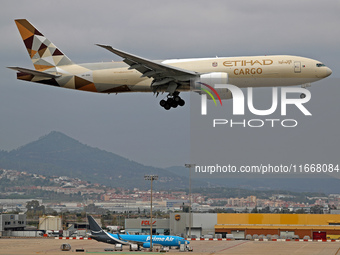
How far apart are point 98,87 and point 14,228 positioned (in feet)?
301

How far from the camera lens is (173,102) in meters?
77.2

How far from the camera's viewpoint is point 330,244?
115 m

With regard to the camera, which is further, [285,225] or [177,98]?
[285,225]

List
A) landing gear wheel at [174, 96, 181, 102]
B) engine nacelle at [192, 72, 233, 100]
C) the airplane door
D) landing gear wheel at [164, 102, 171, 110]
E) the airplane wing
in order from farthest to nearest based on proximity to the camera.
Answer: landing gear wheel at [164, 102, 171, 110] < landing gear wheel at [174, 96, 181, 102] < the airplane door < engine nacelle at [192, 72, 233, 100] < the airplane wing

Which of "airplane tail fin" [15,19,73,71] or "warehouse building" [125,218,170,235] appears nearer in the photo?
"airplane tail fin" [15,19,73,71]

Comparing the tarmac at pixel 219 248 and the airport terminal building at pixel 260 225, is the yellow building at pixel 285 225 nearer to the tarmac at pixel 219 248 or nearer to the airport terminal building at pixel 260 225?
the airport terminal building at pixel 260 225

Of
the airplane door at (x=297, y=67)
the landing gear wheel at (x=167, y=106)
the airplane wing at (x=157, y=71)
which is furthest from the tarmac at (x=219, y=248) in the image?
the airplane door at (x=297, y=67)

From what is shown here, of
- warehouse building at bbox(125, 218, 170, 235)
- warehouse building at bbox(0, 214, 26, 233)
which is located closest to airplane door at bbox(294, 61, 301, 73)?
warehouse building at bbox(125, 218, 170, 235)

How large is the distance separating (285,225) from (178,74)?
2823 inches

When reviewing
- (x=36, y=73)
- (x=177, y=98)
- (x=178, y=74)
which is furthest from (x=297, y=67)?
(x=36, y=73)

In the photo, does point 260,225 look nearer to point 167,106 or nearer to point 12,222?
point 12,222

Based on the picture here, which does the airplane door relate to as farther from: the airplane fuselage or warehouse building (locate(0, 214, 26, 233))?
Result: warehouse building (locate(0, 214, 26, 233))

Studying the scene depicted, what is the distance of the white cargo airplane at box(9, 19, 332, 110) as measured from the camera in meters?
72.1

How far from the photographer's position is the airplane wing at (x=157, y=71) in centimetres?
7169
